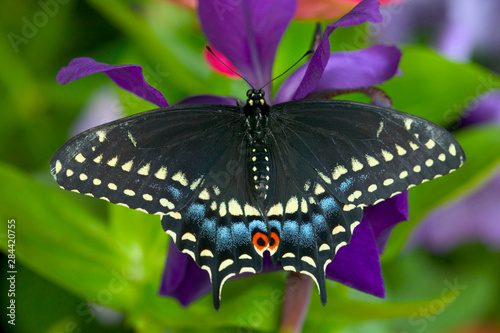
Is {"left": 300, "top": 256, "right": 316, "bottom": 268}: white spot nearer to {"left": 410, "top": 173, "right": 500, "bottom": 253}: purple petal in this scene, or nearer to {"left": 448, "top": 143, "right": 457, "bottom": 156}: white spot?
{"left": 448, "top": 143, "right": 457, "bottom": 156}: white spot

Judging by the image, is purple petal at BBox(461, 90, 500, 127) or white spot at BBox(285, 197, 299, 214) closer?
white spot at BBox(285, 197, 299, 214)

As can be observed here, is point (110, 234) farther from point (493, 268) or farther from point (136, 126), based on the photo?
point (493, 268)

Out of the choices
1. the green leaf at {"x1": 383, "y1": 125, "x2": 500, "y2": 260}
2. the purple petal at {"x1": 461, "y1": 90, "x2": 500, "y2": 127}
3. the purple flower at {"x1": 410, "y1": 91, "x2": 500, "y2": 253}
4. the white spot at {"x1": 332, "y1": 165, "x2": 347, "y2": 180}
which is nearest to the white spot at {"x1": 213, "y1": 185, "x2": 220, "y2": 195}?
the white spot at {"x1": 332, "y1": 165, "x2": 347, "y2": 180}

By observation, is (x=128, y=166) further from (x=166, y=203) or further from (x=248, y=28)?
(x=248, y=28)

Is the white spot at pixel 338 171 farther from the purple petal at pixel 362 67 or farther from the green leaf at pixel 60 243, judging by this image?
the green leaf at pixel 60 243

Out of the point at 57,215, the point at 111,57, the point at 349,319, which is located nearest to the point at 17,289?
the point at 57,215

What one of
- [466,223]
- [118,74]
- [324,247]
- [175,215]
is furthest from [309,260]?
[466,223]

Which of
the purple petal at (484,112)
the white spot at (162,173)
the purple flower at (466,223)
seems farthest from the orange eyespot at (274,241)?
the purple flower at (466,223)
